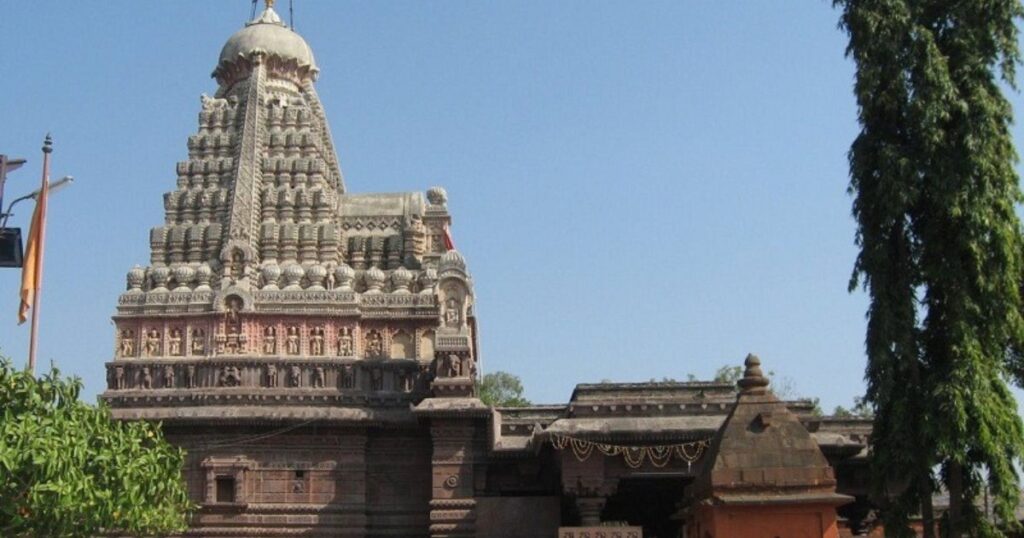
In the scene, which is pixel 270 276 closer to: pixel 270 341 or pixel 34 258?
pixel 270 341

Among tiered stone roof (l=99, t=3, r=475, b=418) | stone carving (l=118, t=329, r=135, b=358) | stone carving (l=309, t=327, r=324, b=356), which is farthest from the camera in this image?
stone carving (l=118, t=329, r=135, b=358)

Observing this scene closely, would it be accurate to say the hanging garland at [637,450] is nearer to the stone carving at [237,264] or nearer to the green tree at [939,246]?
the green tree at [939,246]

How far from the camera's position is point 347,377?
26094 millimetres

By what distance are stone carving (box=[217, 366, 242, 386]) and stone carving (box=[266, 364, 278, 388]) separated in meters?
0.60

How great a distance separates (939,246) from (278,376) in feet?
46.2

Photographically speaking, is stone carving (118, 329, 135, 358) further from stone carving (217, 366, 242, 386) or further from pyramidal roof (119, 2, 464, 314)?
A: stone carving (217, 366, 242, 386)

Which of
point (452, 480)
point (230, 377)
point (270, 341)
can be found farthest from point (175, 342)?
point (452, 480)

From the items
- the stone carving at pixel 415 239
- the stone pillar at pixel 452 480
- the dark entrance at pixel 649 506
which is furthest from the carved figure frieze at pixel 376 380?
the dark entrance at pixel 649 506

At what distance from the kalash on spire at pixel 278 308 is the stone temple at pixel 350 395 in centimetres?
4

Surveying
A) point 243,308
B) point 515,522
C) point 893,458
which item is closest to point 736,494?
point 893,458

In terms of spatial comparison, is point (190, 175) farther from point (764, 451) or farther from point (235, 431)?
point (764, 451)

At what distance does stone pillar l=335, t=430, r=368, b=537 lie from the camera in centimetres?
2491

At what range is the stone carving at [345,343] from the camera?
87.2ft

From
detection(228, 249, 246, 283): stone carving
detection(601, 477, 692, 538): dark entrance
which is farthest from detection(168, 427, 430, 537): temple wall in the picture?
detection(601, 477, 692, 538): dark entrance
